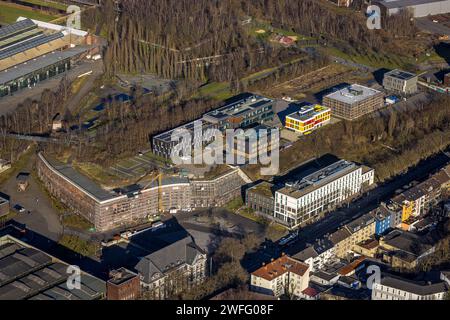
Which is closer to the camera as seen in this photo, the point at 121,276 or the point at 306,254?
the point at 121,276

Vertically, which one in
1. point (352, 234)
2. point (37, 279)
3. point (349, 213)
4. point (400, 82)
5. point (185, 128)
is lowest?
point (349, 213)

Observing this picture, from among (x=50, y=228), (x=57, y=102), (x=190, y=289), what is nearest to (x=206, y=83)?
(x=57, y=102)

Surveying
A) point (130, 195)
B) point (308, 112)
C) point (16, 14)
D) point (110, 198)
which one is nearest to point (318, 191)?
point (130, 195)

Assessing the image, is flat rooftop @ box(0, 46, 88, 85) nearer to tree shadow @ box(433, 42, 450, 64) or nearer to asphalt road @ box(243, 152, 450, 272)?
asphalt road @ box(243, 152, 450, 272)

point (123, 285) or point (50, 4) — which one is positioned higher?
point (123, 285)

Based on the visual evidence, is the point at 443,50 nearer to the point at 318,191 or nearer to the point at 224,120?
the point at 224,120

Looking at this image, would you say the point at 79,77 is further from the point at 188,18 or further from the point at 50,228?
the point at 50,228

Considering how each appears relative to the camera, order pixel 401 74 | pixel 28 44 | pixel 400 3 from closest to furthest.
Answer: pixel 401 74 → pixel 28 44 → pixel 400 3
